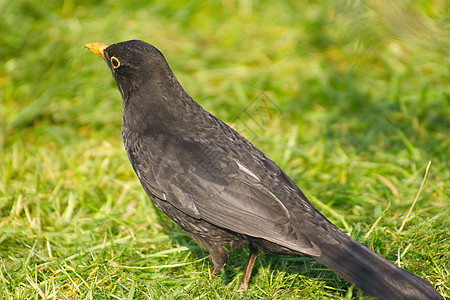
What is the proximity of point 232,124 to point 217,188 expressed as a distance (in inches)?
89.9

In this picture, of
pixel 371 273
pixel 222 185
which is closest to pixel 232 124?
pixel 222 185

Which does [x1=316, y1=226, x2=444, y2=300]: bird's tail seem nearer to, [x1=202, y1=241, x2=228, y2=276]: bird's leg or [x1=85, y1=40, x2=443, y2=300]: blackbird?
[x1=85, y1=40, x2=443, y2=300]: blackbird

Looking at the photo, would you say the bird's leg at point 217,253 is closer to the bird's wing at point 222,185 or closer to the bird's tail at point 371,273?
the bird's wing at point 222,185

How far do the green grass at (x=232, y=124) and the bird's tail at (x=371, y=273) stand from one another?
381mm

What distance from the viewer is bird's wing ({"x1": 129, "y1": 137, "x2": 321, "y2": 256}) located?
11.7 ft

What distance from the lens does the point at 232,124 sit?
234 inches

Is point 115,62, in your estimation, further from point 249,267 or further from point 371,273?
point 371,273

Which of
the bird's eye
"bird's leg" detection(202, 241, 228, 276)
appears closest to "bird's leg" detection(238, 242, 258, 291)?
"bird's leg" detection(202, 241, 228, 276)

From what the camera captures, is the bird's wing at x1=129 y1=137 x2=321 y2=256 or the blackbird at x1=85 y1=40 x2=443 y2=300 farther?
the bird's wing at x1=129 y1=137 x2=321 y2=256

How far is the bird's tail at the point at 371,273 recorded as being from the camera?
3230mm

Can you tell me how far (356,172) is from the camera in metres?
5.20

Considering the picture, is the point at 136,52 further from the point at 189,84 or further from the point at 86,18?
the point at 86,18

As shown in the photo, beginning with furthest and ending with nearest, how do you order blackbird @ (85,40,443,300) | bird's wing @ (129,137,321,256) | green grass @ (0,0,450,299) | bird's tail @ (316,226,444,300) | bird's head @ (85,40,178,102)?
1. bird's head @ (85,40,178,102)
2. green grass @ (0,0,450,299)
3. bird's wing @ (129,137,321,256)
4. blackbird @ (85,40,443,300)
5. bird's tail @ (316,226,444,300)


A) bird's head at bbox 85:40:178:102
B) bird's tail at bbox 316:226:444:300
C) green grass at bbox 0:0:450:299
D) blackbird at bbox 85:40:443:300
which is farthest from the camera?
bird's head at bbox 85:40:178:102
